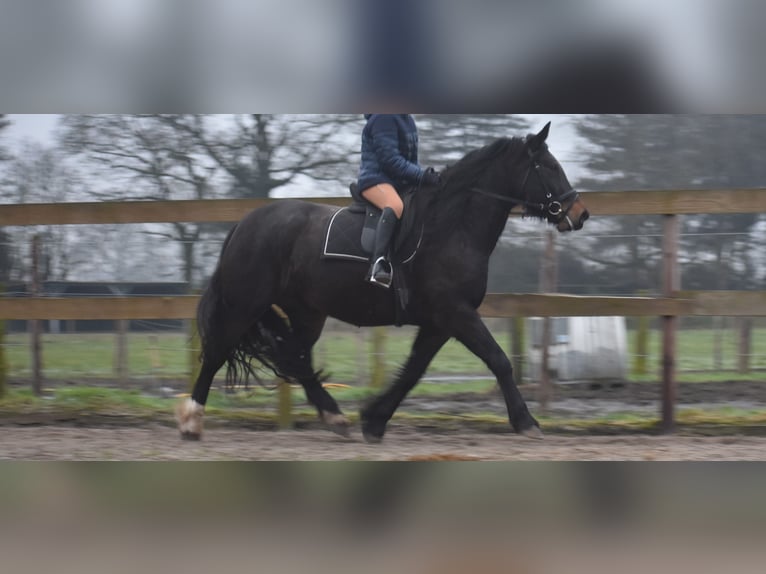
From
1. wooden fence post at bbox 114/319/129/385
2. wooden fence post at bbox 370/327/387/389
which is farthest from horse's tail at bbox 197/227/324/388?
wooden fence post at bbox 114/319/129/385

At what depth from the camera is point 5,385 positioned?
575 cm

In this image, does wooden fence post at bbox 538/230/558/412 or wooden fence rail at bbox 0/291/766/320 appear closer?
wooden fence rail at bbox 0/291/766/320

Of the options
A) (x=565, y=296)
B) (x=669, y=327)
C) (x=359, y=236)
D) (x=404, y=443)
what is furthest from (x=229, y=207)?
(x=669, y=327)

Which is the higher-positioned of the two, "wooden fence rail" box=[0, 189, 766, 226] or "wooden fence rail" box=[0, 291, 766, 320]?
"wooden fence rail" box=[0, 189, 766, 226]

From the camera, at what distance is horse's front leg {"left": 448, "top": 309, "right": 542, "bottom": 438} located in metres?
4.35

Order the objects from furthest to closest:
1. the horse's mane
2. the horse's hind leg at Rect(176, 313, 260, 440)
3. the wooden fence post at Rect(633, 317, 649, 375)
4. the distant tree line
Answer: the wooden fence post at Rect(633, 317, 649, 375), the distant tree line, the horse's hind leg at Rect(176, 313, 260, 440), the horse's mane

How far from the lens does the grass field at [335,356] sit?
621cm

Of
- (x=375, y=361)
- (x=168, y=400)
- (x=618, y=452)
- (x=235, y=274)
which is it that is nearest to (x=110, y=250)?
(x=168, y=400)

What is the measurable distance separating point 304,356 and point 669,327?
7.77 feet

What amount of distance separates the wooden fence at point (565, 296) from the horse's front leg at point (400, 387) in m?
0.46

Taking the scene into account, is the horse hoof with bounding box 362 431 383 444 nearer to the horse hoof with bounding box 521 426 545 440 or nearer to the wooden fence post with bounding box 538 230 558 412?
the horse hoof with bounding box 521 426 545 440

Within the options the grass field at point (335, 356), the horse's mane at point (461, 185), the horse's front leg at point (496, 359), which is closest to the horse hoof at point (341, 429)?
the horse's front leg at point (496, 359)

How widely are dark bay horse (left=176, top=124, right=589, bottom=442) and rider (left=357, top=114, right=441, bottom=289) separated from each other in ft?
0.50

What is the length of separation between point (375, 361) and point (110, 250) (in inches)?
87.5
